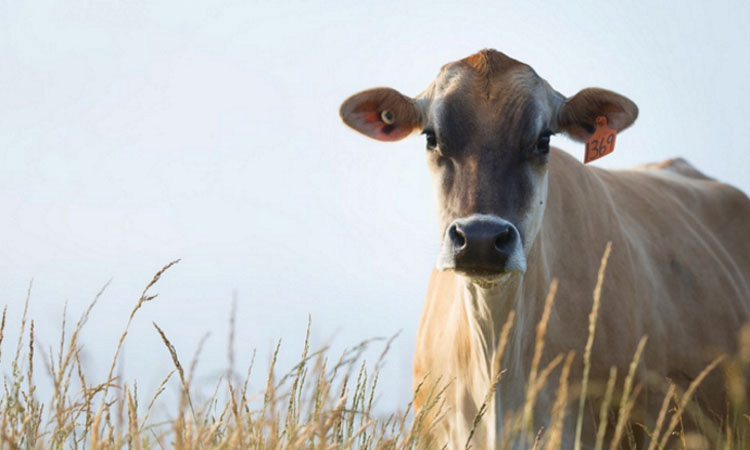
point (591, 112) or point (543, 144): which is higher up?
point (591, 112)

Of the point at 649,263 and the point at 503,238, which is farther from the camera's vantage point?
the point at 649,263

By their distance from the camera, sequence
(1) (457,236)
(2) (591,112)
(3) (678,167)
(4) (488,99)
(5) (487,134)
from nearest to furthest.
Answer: (1) (457,236), (5) (487,134), (4) (488,99), (2) (591,112), (3) (678,167)

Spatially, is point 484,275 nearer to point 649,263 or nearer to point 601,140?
point 601,140

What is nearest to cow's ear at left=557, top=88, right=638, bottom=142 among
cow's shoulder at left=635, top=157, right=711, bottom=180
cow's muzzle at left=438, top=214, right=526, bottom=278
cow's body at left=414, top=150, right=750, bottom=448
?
cow's body at left=414, top=150, right=750, bottom=448

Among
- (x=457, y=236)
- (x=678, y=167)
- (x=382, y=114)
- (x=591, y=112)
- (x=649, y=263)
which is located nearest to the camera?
(x=457, y=236)

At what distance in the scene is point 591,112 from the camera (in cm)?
573

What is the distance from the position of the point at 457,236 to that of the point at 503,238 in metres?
0.22

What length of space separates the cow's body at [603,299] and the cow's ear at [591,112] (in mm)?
357

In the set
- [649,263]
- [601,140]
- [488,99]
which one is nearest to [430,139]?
[488,99]

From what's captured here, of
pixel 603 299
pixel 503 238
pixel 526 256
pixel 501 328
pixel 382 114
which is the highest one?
pixel 382 114

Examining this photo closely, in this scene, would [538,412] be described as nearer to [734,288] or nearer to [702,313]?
[702,313]

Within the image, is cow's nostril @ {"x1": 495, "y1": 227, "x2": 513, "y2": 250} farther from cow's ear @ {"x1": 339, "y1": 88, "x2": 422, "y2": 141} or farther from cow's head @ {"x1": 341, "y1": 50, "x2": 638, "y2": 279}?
cow's ear @ {"x1": 339, "y1": 88, "x2": 422, "y2": 141}

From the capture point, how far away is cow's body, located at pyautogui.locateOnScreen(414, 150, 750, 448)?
209 inches

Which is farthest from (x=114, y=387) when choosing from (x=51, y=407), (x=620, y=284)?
Answer: (x=620, y=284)
